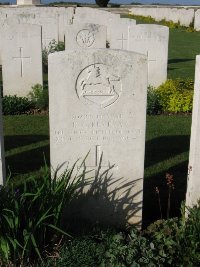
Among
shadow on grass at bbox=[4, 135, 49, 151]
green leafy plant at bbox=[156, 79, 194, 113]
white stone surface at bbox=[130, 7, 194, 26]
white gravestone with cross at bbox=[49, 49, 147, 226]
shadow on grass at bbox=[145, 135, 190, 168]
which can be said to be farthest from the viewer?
white stone surface at bbox=[130, 7, 194, 26]

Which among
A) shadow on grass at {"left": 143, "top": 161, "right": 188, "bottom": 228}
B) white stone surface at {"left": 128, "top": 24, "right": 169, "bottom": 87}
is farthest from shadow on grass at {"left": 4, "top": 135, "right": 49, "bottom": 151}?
white stone surface at {"left": 128, "top": 24, "right": 169, "bottom": 87}

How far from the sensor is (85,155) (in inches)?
166

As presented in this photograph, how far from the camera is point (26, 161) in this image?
6.05m

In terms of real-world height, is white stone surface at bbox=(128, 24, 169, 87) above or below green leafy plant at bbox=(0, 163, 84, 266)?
above

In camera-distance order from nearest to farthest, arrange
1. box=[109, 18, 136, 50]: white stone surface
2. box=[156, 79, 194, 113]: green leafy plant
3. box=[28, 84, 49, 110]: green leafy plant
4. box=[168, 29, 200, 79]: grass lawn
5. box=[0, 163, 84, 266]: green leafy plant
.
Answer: box=[0, 163, 84, 266]: green leafy plant
box=[156, 79, 194, 113]: green leafy plant
box=[28, 84, 49, 110]: green leafy plant
box=[109, 18, 136, 50]: white stone surface
box=[168, 29, 200, 79]: grass lawn

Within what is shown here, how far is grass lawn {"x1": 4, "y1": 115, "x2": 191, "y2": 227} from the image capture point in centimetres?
516

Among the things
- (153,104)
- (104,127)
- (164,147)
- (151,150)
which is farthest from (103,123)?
(153,104)

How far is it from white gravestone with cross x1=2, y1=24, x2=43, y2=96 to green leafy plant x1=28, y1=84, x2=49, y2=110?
0.17 meters

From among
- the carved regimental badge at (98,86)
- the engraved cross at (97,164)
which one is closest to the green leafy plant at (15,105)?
the engraved cross at (97,164)

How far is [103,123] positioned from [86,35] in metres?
6.98

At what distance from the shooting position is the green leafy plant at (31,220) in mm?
3482

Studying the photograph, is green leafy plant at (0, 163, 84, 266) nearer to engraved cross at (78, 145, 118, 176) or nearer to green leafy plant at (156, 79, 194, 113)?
engraved cross at (78, 145, 118, 176)

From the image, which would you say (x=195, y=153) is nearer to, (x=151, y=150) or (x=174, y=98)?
(x=151, y=150)

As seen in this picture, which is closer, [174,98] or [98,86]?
[98,86]
